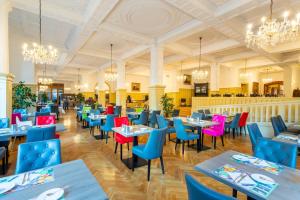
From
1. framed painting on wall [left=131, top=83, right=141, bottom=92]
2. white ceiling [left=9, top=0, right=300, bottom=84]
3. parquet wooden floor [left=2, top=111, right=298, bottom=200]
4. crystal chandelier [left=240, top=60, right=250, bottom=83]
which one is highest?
white ceiling [left=9, top=0, right=300, bottom=84]

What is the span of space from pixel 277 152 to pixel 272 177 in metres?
0.69

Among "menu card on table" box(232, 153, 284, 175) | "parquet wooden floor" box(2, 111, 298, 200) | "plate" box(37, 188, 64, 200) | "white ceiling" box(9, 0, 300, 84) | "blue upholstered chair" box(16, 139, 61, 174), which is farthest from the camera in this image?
"white ceiling" box(9, 0, 300, 84)

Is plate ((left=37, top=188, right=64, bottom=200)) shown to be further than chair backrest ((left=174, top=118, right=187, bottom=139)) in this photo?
No

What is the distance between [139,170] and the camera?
2930 mm

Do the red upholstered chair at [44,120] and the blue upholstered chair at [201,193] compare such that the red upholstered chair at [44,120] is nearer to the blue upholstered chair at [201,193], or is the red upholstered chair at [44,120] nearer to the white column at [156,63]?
the blue upholstered chair at [201,193]

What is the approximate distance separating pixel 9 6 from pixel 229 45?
7.28 meters

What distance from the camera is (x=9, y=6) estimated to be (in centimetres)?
367

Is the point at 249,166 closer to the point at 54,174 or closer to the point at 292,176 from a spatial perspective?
the point at 292,176

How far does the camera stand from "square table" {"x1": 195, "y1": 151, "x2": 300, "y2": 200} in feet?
3.56

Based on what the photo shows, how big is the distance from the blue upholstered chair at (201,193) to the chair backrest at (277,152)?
1.45m

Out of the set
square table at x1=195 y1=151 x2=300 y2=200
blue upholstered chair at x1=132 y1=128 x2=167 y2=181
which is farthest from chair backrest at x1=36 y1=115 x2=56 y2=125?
square table at x1=195 y1=151 x2=300 y2=200

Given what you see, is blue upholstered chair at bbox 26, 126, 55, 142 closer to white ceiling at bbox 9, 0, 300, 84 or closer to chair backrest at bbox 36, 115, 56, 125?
chair backrest at bbox 36, 115, 56, 125

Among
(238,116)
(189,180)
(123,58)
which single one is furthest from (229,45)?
(189,180)

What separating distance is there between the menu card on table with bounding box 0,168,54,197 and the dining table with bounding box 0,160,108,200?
0.01 m
